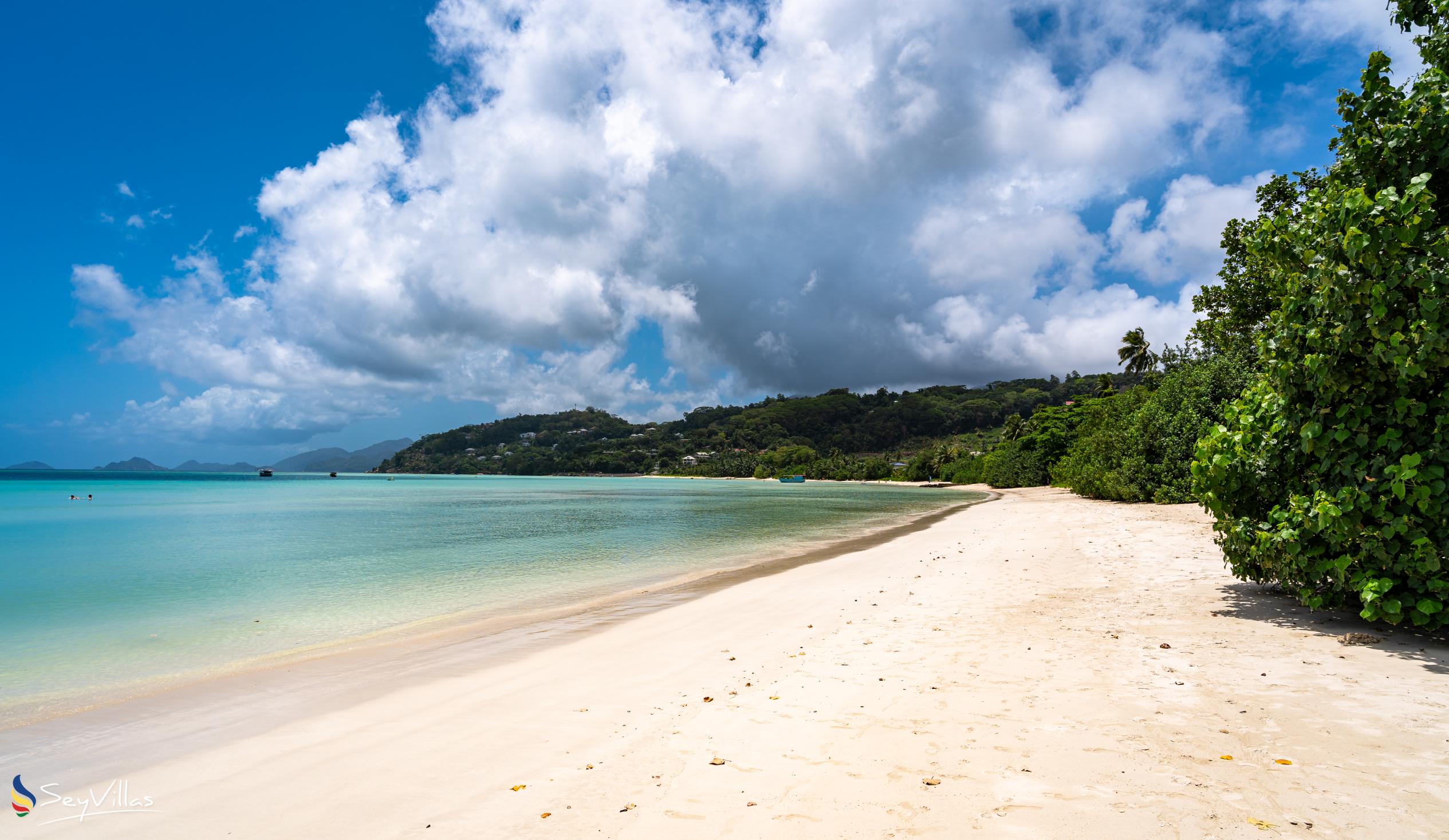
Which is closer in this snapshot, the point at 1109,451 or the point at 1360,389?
the point at 1360,389

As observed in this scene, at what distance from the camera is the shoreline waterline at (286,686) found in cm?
649

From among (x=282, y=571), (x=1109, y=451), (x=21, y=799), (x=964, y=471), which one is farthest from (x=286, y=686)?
(x=964, y=471)

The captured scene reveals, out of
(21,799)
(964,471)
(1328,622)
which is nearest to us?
(21,799)

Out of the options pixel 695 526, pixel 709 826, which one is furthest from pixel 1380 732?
pixel 695 526

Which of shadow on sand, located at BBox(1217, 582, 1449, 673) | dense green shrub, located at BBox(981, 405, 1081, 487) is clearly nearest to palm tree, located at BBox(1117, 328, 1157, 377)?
dense green shrub, located at BBox(981, 405, 1081, 487)

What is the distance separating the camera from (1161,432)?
1335 inches

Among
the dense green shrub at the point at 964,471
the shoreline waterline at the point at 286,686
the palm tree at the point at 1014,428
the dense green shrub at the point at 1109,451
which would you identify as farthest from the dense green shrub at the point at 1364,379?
the dense green shrub at the point at 964,471

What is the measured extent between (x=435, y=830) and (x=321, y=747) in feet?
8.44

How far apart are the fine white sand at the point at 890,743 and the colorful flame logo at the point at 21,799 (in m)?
0.18

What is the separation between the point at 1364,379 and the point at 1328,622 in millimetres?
3114

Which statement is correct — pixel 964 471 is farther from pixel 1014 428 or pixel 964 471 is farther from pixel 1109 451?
pixel 1109 451

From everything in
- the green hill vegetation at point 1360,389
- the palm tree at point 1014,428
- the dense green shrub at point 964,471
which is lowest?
the dense green shrub at point 964,471

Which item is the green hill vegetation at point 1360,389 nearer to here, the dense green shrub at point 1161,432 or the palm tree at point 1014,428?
the dense green shrub at point 1161,432

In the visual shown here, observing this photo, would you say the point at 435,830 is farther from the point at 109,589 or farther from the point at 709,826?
the point at 109,589
